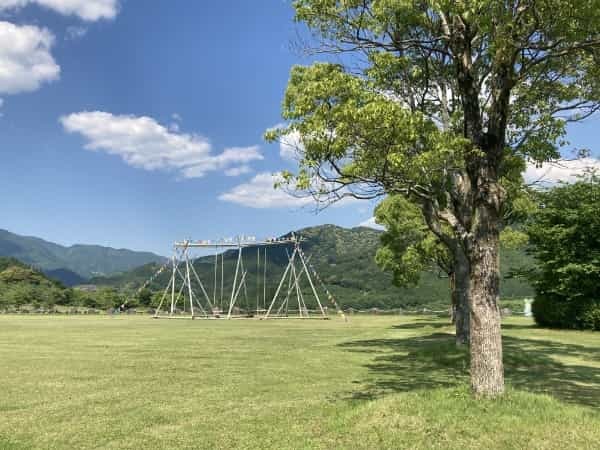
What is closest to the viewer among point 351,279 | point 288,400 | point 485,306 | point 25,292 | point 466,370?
point 485,306

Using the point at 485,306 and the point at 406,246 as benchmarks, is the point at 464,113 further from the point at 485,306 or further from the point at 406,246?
the point at 406,246

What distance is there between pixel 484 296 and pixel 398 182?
2633mm

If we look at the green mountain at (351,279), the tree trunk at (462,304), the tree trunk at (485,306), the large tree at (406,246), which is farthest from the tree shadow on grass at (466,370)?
the green mountain at (351,279)

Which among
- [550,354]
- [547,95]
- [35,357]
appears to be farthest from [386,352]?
[35,357]

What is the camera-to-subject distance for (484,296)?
9.15 metres

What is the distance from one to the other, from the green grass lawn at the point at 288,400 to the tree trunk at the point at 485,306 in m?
0.37

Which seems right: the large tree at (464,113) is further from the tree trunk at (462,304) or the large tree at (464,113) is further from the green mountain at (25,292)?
the green mountain at (25,292)

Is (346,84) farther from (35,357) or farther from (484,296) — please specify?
(35,357)

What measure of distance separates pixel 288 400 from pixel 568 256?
27.1 m

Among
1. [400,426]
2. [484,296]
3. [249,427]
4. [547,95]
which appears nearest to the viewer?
[400,426]

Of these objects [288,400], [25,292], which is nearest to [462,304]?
[288,400]

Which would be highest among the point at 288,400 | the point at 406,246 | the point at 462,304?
the point at 406,246

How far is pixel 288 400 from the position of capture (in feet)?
35.2

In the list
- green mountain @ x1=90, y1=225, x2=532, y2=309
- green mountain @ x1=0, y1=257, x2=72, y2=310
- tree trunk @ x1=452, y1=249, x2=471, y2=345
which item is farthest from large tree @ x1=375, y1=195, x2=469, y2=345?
green mountain @ x1=0, y1=257, x2=72, y2=310
